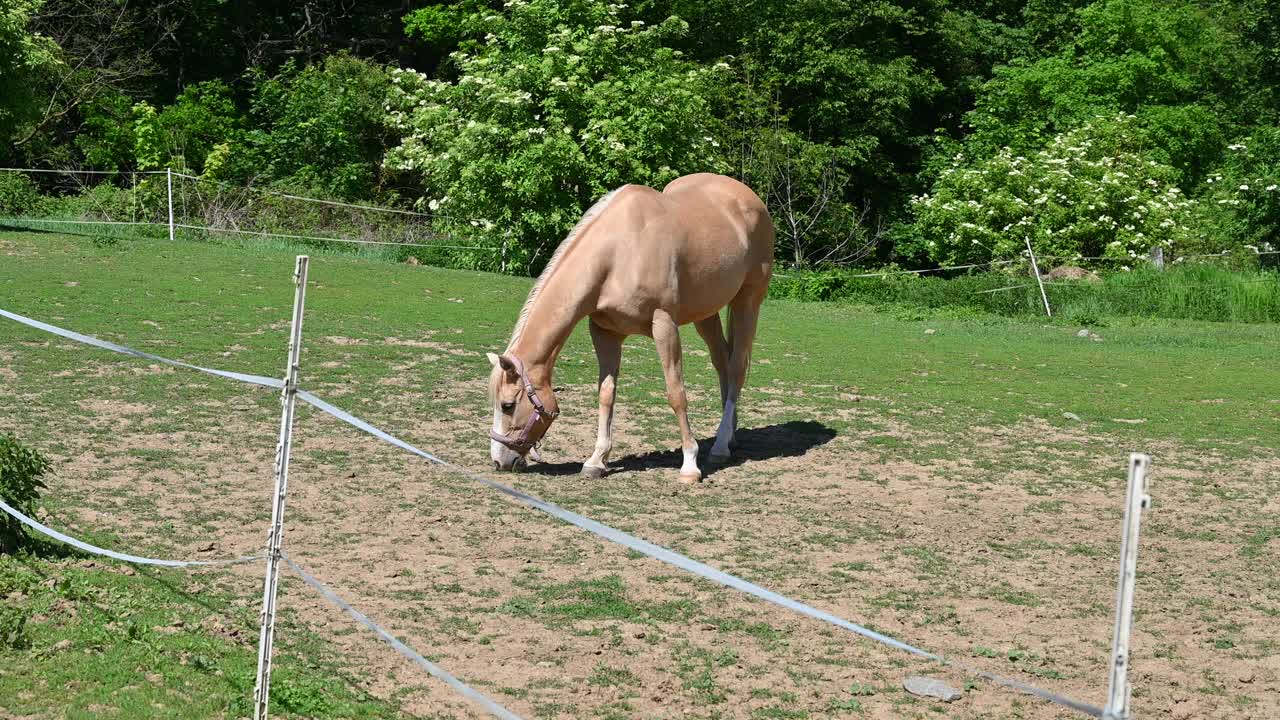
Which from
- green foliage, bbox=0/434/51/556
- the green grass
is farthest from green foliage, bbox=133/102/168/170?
the green grass

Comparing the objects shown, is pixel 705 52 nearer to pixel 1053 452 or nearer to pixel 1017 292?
pixel 1017 292

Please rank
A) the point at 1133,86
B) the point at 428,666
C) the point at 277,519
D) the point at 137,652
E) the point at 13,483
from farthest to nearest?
the point at 1133,86
the point at 13,483
the point at 137,652
the point at 277,519
the point at 428,666

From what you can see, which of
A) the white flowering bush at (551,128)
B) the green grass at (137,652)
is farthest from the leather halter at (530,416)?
the white flowering bush at (551,128)

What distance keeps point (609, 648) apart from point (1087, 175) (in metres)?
29.1

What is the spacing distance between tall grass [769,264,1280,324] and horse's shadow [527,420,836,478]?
1176cm

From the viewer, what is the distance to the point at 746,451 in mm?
12047

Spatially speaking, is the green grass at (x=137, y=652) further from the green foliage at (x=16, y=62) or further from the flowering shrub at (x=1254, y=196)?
the flowering shrub at (x=1254, y=196)

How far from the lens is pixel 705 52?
41156 mm

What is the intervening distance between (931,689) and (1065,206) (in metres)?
28.4

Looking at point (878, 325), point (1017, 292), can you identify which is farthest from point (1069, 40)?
point (878, 325)

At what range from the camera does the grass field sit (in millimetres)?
6277

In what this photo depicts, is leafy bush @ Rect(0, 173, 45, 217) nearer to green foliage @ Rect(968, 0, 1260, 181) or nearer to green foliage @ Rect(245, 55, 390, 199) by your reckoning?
green foliage @ Rect(245, 55, 390, 199)

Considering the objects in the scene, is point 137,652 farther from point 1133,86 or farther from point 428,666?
point 1133,86

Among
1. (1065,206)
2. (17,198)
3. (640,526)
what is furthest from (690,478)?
(1065,206)
